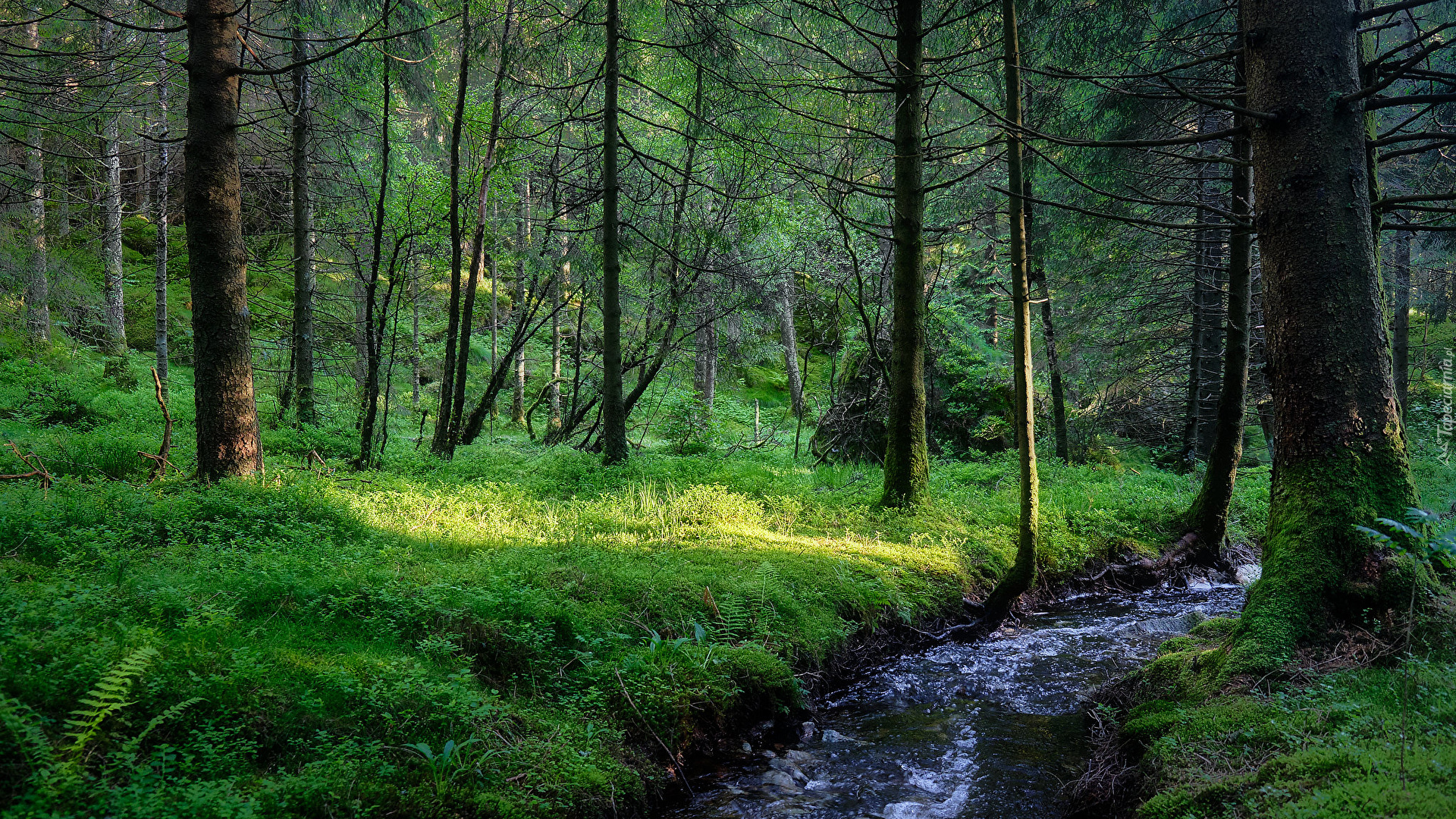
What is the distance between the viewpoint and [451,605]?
4227mm

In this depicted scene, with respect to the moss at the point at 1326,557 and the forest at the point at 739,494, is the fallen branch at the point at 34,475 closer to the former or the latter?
the forest at the point at 739,494

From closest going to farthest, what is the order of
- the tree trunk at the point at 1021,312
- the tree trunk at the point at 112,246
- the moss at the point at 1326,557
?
the moss at the point at 1326,557
the tree trunk at the point at 1021,312
the tree trunk at the point at 112,246

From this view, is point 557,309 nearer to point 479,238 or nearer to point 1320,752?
point 479,238

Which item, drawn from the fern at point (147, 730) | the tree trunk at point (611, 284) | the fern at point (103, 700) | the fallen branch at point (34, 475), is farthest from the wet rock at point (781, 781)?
the fallen branch at point (34, 475)

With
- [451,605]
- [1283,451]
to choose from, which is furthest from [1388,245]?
[451,605]

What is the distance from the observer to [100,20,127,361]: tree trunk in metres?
13.9

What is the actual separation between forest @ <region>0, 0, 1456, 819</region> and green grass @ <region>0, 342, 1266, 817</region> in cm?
3

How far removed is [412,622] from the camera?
404 cm

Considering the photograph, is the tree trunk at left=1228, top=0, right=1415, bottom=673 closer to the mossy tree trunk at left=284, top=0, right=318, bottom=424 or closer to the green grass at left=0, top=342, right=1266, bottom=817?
the green grass at left=0, top=342, right=1266, bottom=817

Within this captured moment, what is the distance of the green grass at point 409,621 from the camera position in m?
2.74

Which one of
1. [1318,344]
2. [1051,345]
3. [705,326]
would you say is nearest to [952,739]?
[1318,344]

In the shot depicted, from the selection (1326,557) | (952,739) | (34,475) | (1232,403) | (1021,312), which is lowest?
(952,739)

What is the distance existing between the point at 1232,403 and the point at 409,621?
9221 millimetres

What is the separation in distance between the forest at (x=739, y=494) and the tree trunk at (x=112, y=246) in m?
0.86
